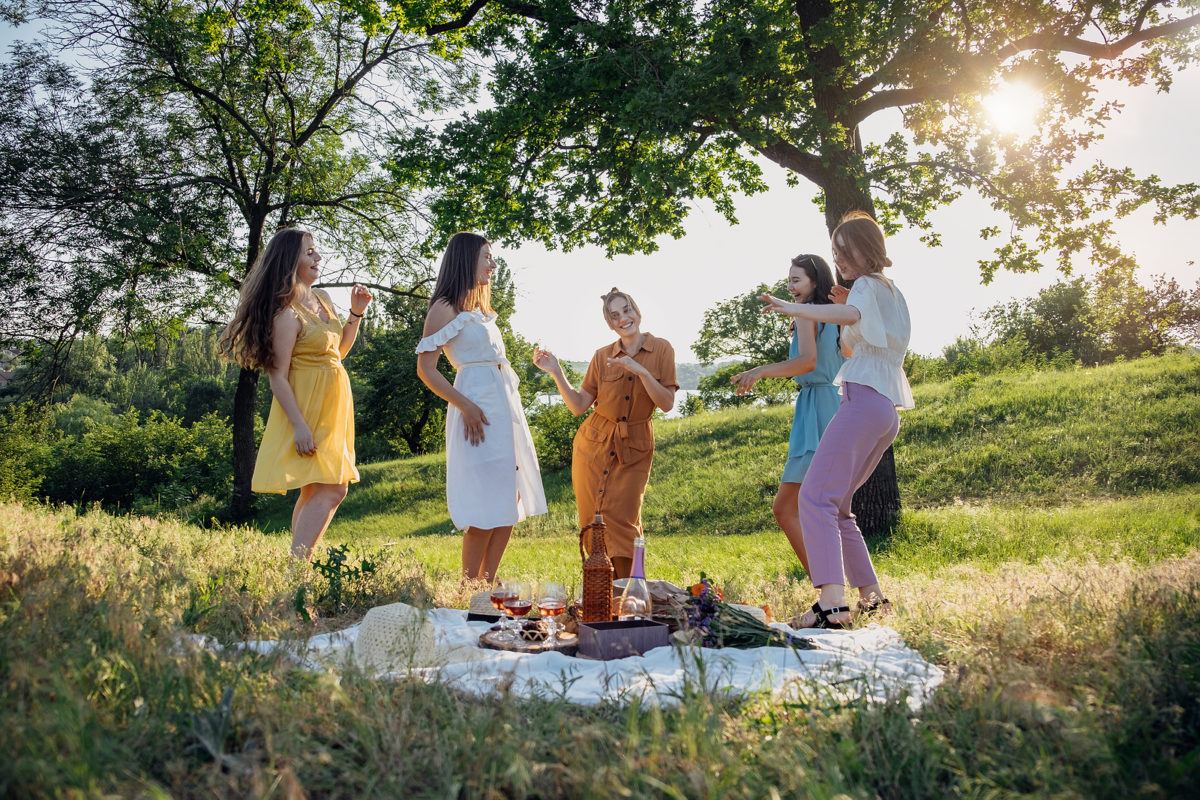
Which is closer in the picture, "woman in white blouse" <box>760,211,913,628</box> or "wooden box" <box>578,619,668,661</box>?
"wooden box" <box>578,619,668,661</box>

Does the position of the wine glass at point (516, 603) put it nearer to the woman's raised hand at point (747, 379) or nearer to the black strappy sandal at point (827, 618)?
the black strappy sandal at point (827, 618)

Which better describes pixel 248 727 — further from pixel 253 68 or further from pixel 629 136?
pixel 253 68

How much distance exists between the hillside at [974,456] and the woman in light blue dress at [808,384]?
7.16 metres

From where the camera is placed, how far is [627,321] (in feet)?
19.2

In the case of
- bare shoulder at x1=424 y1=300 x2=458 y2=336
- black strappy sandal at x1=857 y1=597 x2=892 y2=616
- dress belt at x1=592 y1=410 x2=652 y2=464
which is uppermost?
bare shoulder at x1=424 y1=300 x2=458 y2=336

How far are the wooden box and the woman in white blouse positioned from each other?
1.12 m

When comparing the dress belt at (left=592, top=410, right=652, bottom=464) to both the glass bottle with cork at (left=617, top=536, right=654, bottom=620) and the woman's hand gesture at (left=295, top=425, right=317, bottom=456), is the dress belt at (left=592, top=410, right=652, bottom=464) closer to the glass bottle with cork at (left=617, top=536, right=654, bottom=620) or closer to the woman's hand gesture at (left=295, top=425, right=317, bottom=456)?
the glass bottle with cork at (left=617, top=536, right=654, bottom=620)

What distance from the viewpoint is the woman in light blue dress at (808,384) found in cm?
554

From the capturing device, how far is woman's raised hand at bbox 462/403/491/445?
18.2 ft

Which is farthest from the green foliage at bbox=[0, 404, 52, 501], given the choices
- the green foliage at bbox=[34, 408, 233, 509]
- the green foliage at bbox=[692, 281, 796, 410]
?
the green foliage at bbox=[692, 281, 796, 410]

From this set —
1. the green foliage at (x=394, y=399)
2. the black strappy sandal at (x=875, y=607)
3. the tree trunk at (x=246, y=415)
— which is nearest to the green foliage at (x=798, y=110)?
the black strappy sandal at (x=875, y=607)

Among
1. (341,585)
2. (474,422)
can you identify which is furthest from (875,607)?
(341,585)

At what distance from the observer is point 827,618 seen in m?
4.38

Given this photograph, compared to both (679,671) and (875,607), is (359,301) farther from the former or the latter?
(875,607)
